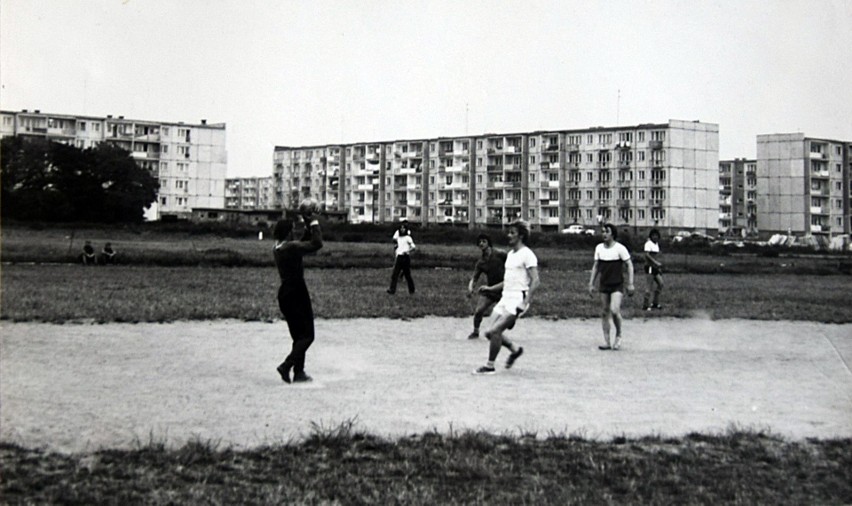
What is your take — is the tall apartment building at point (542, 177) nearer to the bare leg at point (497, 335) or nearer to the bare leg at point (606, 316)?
the bare leg at point (606, 316)

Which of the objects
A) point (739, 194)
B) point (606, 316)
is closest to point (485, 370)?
point (606, 316)

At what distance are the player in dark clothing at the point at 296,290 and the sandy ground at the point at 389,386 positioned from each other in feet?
1.17

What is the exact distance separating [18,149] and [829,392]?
70.7 metres

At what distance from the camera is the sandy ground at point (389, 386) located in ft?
24.2

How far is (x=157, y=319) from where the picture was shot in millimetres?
15719

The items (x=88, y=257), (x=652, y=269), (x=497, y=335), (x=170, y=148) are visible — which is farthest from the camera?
(x=170, y=148)

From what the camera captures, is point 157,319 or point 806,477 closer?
point 806,477

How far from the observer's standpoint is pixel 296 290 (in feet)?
32.7

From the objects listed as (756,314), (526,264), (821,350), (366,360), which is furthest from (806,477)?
(756,314)

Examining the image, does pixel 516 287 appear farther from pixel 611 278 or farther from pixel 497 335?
pixel 611 278

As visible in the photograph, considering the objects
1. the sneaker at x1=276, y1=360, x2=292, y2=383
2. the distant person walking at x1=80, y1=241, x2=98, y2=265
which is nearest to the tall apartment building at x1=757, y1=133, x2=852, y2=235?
the distant person walking at x1=80, y1=241, x2=98, y2=265

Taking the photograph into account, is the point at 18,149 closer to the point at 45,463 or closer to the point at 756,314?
the point at 756,314

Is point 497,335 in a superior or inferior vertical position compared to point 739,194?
inferior

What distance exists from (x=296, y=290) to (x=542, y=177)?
103352mm
